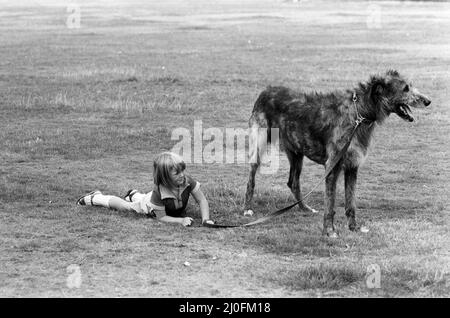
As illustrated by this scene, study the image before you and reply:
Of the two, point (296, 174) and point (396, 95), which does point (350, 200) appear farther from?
point (396, 95)

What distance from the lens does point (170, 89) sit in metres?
21.5

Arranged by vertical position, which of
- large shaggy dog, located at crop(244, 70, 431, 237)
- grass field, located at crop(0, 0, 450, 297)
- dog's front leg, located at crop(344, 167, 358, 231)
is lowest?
grass field, located at crop(0, 0, 450, 297)

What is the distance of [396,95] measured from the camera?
878 cm

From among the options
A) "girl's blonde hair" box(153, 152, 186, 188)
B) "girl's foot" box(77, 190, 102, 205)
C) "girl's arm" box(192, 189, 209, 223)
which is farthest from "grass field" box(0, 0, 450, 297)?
"girl's blonde hair" box(153, 152, 186, 188)

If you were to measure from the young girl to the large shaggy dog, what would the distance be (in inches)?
56.1

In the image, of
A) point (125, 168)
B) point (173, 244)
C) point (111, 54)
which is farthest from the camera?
point (111, 54)

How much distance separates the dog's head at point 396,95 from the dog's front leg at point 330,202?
0.98 meters

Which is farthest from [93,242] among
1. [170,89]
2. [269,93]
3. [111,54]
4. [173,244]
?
[111,54]

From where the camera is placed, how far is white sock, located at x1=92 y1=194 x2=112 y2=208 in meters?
10.3

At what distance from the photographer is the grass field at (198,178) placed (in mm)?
7559

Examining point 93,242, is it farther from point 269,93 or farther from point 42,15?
point 42,15

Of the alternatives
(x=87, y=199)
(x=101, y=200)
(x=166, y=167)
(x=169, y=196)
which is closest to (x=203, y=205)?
(x=169, y=196)

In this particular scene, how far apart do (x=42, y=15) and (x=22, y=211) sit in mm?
49759

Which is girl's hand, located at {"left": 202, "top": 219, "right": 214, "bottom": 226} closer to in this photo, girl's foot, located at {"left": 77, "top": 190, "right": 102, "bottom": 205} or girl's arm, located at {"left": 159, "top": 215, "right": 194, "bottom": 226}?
girl's arm, located at {"left": 159, "top": 215, "right": 194, "bottom": 226}
